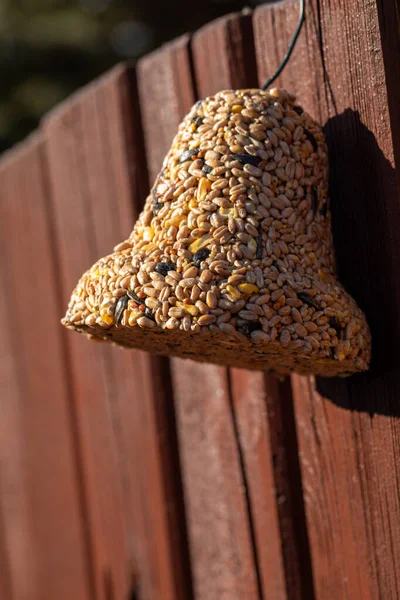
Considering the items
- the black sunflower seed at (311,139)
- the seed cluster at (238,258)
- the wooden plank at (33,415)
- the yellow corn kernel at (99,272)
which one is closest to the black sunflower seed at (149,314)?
the seed cluster at (238,258)

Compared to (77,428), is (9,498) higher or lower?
lower

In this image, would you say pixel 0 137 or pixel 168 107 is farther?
pixel 0 137

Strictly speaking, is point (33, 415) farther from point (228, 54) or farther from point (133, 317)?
point (133, 317)

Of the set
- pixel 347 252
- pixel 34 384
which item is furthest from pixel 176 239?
pixel 34 384

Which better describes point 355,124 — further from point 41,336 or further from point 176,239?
point 41,336

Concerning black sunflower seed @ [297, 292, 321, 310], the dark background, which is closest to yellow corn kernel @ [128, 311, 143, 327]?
black sunflower seed @ [297, 292, 321, 310]

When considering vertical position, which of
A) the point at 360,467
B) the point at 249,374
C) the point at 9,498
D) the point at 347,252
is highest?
the point at 347,252

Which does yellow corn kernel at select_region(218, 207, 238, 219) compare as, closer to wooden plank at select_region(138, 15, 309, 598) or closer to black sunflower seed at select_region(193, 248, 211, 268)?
black sunflower seed at select_region(193, 248, 211, 268)
